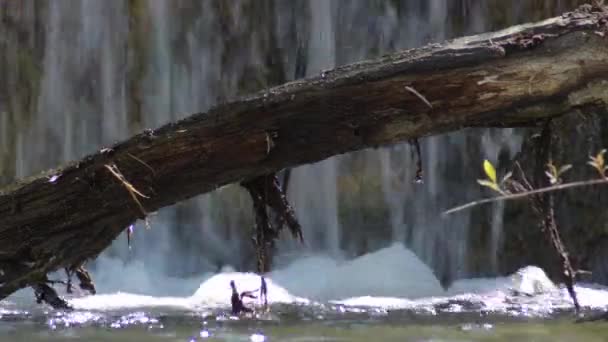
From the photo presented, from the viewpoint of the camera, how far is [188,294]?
6969 millimetres

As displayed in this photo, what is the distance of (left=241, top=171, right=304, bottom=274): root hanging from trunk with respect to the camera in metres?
3.34

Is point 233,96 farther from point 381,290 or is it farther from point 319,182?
point 381,290

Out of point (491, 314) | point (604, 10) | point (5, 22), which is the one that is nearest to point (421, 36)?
point (491, 314)

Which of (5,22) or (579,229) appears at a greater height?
(5,22)

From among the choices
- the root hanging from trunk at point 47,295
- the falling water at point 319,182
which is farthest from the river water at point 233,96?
the root hanging from trunk at point 47,295

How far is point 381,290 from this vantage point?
680 centimetres

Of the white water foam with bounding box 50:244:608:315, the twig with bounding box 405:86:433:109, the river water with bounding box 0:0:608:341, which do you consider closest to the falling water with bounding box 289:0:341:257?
the river water with bounding box 0:0:608:341

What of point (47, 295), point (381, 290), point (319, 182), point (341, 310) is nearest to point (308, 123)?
point (47, 295)

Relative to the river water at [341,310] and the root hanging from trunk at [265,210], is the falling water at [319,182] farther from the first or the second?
the root hanging from trunk at [265,210]

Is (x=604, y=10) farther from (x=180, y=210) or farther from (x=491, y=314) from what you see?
(x=180, y=210)

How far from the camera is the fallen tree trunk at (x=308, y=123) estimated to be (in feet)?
9.67

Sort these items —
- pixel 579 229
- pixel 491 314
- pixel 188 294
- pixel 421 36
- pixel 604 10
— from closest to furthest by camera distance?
pixel 604 10 < pixel 491 314 < pixel 188 294 < pixel 579 229 < pixel 421 36

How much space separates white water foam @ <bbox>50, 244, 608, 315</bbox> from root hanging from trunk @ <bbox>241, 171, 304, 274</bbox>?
8.06 feet

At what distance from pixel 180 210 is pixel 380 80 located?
5.62 metres
